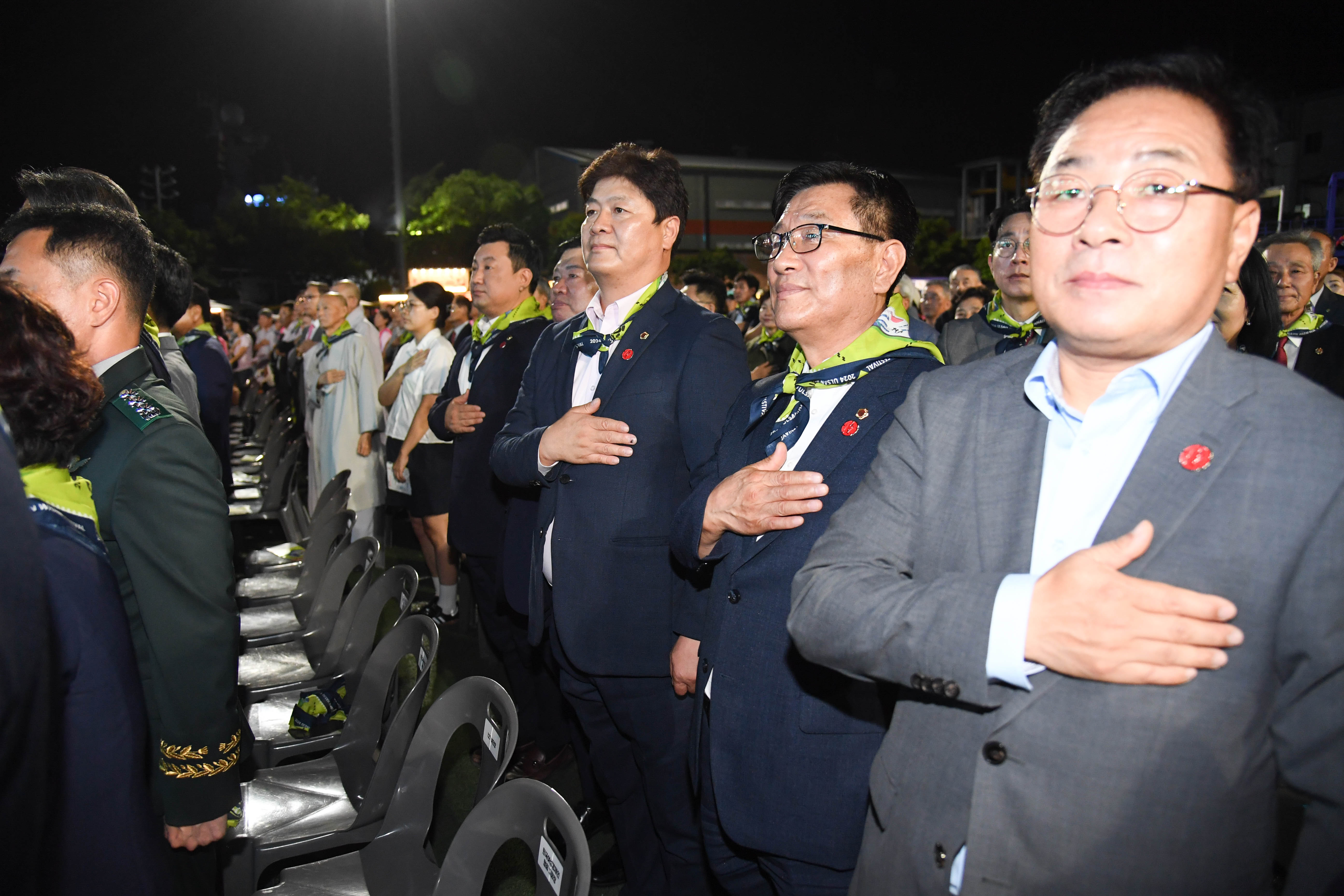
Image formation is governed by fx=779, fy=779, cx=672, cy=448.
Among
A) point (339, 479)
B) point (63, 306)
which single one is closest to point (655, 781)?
point (63, 306)

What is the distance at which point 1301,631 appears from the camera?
876 millimetres

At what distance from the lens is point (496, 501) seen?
12.3 feet

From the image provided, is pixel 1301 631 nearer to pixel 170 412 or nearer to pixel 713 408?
pixel 713 408

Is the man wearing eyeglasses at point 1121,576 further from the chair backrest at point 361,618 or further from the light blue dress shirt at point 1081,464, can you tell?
the chair backrest at point 361,618

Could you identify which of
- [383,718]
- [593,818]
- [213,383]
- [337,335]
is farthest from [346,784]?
[337,335]

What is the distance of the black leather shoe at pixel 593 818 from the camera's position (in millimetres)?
2963

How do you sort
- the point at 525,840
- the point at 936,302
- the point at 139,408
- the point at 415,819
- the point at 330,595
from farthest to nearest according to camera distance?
the point at 936,302, the point at 330,595, the point at 415,819, the point at 139,408, the point at 525,840

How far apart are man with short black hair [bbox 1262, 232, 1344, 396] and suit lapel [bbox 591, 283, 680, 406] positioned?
373 cm

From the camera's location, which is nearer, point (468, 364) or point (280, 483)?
point (468, 364)

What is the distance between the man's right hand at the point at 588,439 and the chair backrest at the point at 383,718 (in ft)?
2.22

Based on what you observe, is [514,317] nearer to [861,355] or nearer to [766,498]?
[861,355]

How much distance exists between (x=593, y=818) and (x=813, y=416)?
200 cm

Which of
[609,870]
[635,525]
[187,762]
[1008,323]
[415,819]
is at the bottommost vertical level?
[609,870]

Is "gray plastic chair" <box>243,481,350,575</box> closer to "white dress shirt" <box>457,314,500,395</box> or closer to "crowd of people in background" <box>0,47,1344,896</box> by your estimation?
"white dress shirt" <box>457,314,500,395</box>
